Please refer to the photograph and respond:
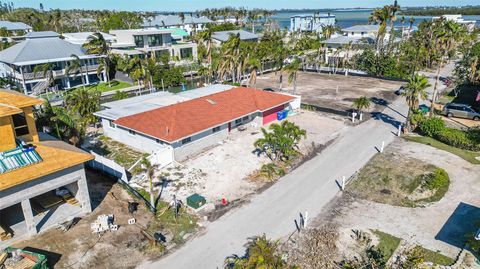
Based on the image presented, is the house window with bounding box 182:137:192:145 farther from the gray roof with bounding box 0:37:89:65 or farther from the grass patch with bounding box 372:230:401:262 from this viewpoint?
the gray roof with bounding box 0:37:89:65

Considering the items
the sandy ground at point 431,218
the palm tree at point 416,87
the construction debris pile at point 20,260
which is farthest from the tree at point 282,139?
the construction debris pile at point 20,260

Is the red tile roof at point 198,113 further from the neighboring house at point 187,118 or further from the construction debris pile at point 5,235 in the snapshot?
the construction debris pile at point 5,235

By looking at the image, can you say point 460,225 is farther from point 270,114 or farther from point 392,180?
Answer: point 270,114

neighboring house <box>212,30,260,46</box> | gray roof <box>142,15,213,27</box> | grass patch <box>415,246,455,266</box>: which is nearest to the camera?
grass patch <box>415,246,455,266</box>

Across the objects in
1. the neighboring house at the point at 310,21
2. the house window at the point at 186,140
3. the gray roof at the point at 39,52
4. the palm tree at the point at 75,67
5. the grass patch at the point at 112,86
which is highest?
the neighboring house at the point at 310,21

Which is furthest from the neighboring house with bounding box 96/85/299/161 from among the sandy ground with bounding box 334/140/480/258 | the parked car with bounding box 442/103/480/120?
the parked car with bounding box 442/103/480/120

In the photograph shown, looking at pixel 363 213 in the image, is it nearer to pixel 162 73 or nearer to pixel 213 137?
pixel 213 137
